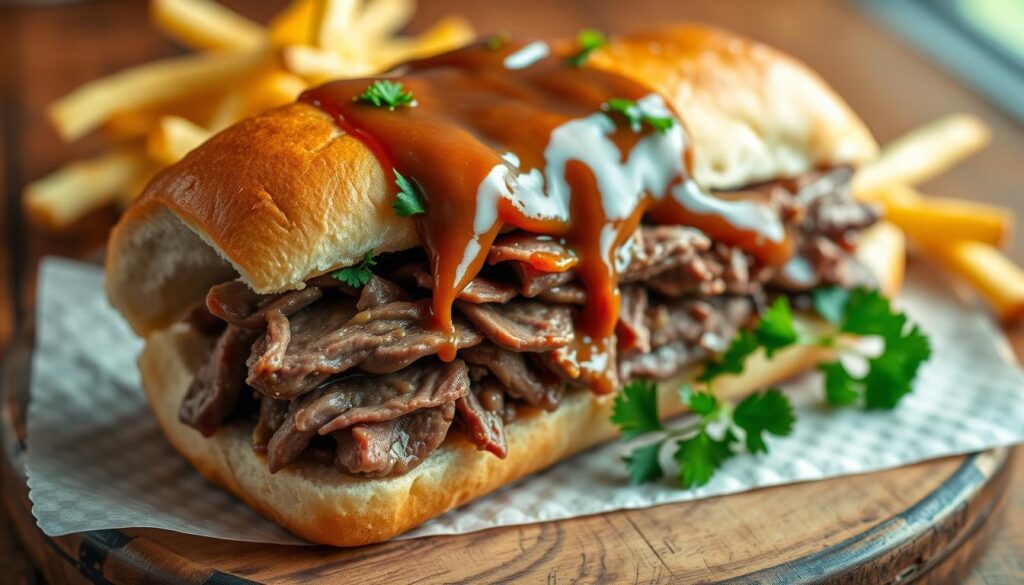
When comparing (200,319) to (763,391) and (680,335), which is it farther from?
(763,391)

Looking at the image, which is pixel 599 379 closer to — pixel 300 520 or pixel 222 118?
pixel 300 520

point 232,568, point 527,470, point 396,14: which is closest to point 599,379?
point 527,470

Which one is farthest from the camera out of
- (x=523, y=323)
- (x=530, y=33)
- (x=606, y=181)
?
(x=530, y=33)

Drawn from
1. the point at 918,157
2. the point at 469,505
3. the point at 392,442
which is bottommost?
the point at 469,505

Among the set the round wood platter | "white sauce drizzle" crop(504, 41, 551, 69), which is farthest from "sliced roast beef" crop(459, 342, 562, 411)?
"white sauce drizzle" crop(504, 41, 551, 69)

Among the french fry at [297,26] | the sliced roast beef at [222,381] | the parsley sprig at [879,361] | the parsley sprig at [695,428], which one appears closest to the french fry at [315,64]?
the french fry at [297,26]

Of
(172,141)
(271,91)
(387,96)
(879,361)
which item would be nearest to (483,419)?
(387,96)

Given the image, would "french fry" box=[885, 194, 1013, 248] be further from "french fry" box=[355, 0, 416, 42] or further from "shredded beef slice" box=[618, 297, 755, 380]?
"french fry" box=[355, 0, 416, 42]
